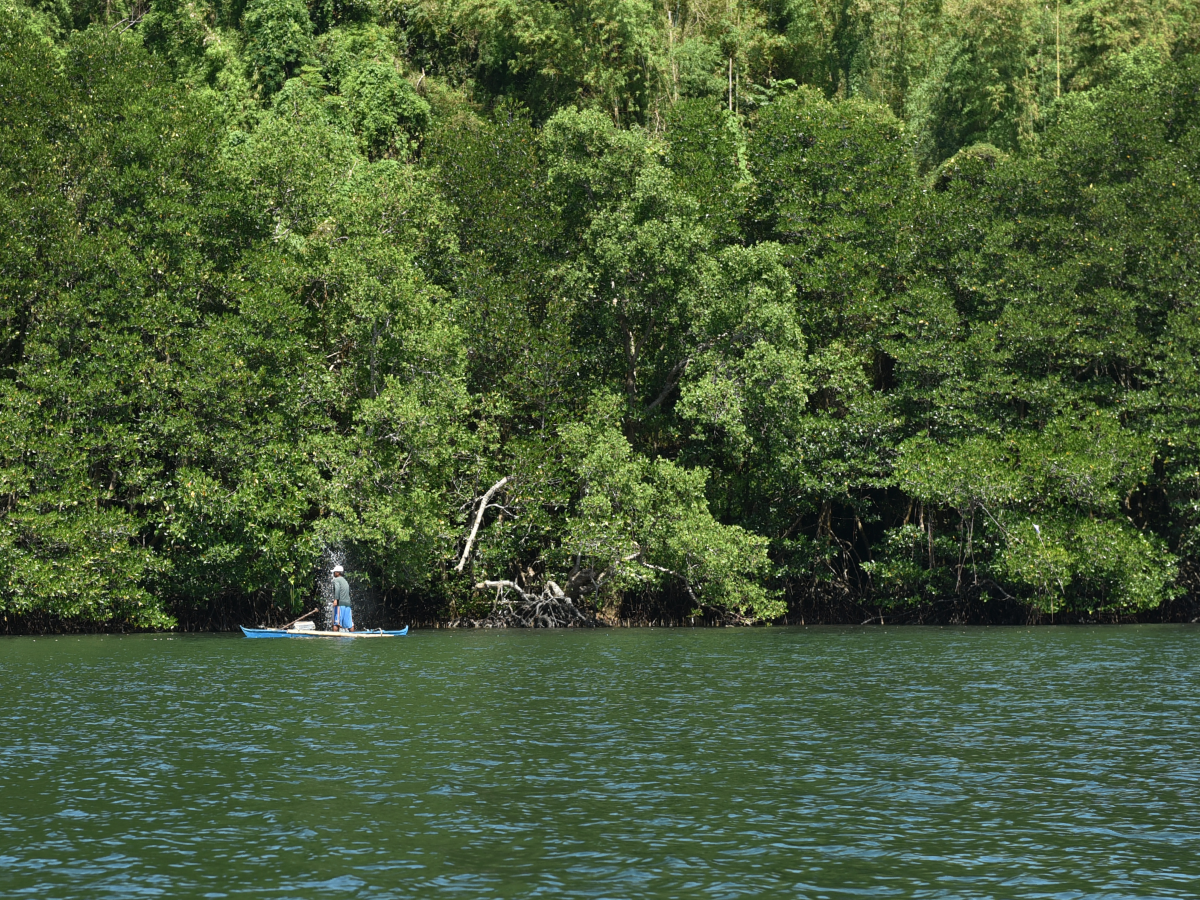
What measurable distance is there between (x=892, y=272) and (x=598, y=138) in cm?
1144

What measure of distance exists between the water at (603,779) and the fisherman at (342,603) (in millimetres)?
9356

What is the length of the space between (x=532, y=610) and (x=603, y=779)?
92.3 ft

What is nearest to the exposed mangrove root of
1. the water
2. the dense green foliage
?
the dense green foliage

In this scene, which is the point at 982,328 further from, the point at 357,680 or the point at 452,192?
the point at 357,680

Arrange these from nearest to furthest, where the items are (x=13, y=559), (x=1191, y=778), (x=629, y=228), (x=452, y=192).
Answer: (x=1191, y=778)
(x=13, y=559)
(x=629, y=228)
(x=452, y=192)

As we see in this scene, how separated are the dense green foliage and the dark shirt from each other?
1100 millimetres

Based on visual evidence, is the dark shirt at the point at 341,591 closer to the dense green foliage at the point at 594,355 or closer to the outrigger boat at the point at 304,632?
the outrigger boat at the point at 304,632

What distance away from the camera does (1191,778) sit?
1772 centimetres

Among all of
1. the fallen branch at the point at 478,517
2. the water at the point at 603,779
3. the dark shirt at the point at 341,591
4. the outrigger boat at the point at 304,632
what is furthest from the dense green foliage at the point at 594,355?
the water at the point at 603,779

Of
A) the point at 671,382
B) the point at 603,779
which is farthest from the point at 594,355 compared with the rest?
the point at 603,779

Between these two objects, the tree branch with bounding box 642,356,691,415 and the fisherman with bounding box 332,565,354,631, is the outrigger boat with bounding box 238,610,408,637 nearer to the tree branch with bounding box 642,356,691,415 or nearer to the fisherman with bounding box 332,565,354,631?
the fisherman with bounding box 332,565,354,631

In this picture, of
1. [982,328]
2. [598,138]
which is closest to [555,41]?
[598,138]

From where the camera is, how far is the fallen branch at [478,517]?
44.2 m

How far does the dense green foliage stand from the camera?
4219cm
